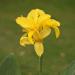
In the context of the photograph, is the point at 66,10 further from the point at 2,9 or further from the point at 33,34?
the point at 33,34

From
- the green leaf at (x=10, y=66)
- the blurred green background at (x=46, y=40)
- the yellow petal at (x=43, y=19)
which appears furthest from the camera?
the blurred green background at (x=46, y=40)

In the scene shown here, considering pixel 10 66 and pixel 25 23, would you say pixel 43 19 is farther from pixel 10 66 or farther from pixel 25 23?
pixel 10 66

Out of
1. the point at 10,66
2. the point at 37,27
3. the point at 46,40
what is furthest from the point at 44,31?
the point at 46,40

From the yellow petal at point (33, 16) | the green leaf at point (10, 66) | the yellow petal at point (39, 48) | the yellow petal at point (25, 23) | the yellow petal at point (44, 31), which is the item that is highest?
the yellow petal at point (33, 16)

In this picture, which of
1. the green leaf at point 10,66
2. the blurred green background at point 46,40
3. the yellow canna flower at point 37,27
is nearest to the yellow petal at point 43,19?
the yellow canna flower at point 37,27

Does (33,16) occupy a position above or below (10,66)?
above

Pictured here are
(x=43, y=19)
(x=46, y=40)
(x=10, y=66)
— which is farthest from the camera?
(x=46, y=40)

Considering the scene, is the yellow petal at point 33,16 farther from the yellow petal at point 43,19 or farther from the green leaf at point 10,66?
the green leaf at point 10,66
